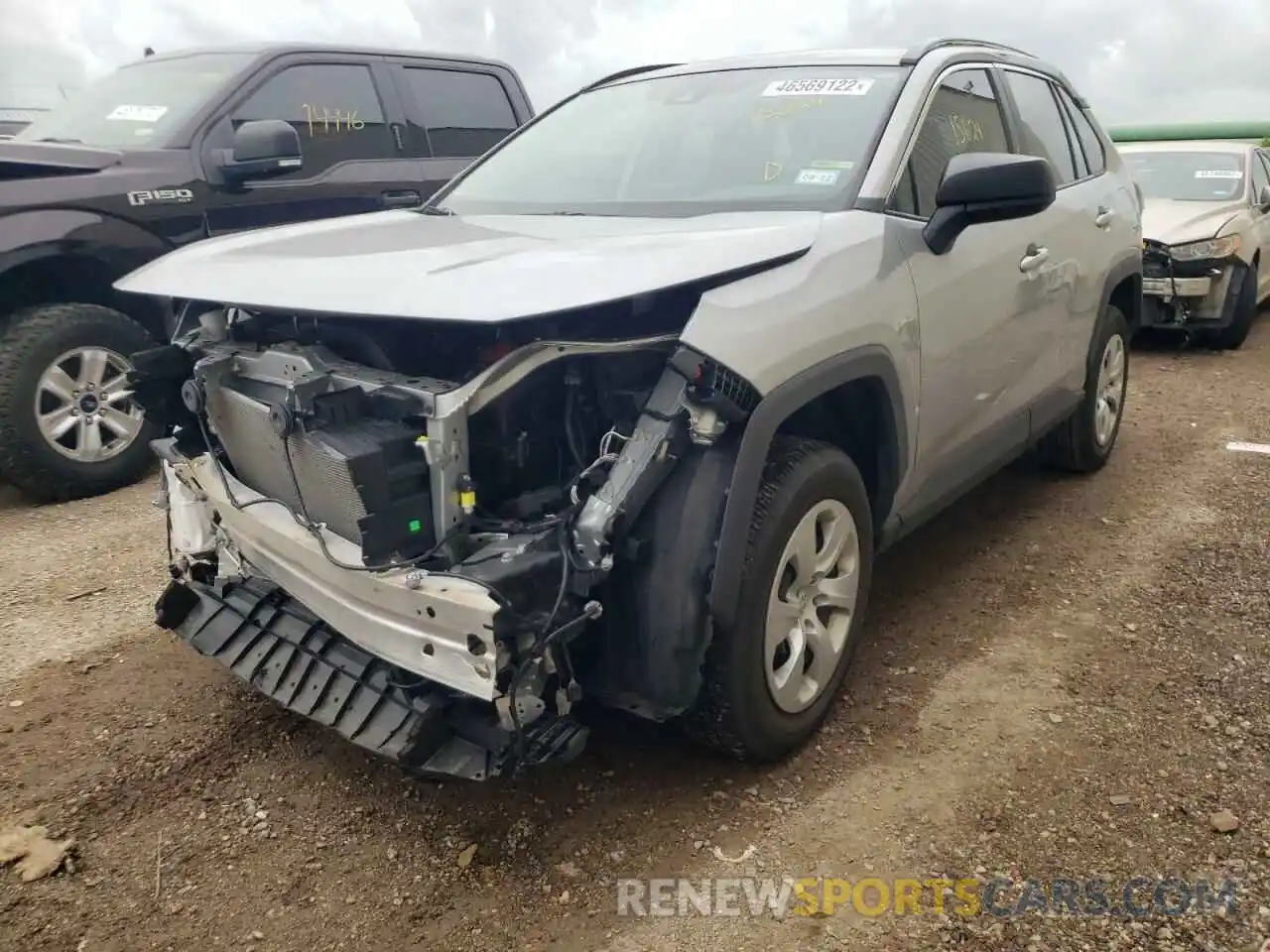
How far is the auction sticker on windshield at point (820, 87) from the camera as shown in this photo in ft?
10.8

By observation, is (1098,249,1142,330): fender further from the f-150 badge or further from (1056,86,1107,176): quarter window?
the f-150 badge

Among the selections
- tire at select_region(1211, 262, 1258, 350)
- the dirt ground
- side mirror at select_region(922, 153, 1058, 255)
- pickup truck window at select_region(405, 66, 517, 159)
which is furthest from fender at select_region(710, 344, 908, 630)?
tire at select_region(1211, 262, 1258, 350)

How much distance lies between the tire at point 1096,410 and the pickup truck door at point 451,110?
11.1ft

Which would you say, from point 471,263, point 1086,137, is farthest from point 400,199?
point 471,263

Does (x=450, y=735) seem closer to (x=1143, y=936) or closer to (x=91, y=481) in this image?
(x=1143, y=936)

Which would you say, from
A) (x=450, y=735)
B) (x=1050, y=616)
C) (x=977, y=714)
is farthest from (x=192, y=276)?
(x=1050, y=616)

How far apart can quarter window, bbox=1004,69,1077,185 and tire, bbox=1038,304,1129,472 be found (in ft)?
2.34

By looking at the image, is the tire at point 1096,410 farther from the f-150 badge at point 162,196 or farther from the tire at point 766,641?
the f-150 badge at point 162,196

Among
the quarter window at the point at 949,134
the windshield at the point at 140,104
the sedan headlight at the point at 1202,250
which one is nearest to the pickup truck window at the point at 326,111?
the windshield at the point at 140,104

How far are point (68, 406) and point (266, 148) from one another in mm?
1502

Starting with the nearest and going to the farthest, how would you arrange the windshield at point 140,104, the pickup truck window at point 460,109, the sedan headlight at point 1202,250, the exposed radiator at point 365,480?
the exposed radiator at point 365,480, the windshield at point 140,104, the pickup truck window at point 460,109, the sedan headlight at point 1202,250

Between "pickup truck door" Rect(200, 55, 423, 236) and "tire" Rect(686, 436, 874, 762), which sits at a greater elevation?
"pickup truck door" Rect(200, 55, 423, 236)

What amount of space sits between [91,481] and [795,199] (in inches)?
144

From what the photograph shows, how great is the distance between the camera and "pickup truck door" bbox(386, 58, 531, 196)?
241 inches
